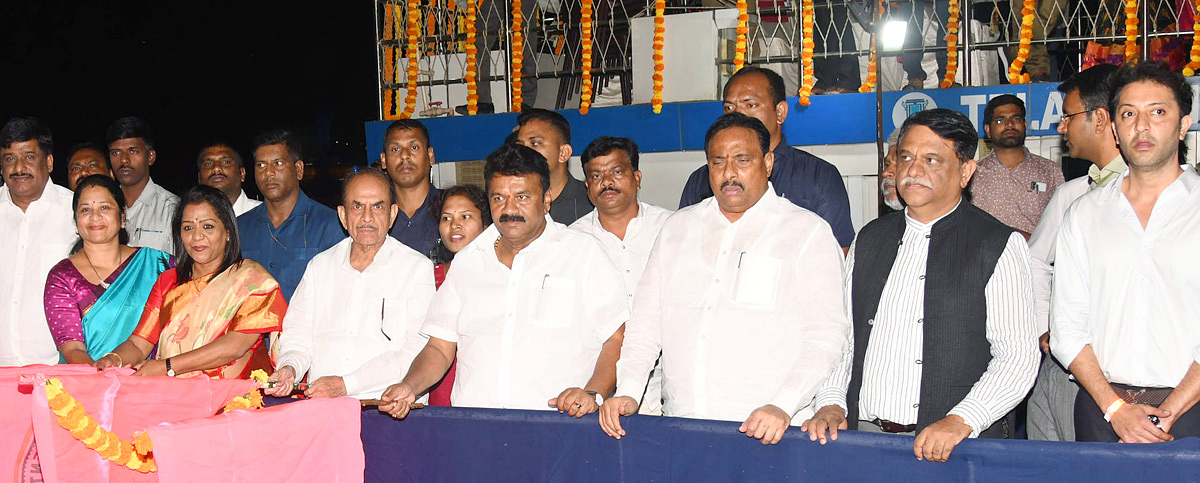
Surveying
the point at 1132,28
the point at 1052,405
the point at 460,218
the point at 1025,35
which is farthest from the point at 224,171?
the point at 1132,28

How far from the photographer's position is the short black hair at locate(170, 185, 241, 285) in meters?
3.34

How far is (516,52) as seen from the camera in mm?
7359

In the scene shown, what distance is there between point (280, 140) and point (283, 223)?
417mm

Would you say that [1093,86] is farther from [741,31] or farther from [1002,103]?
[741,31]

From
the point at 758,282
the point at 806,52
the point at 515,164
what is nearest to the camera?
the point at 758,282

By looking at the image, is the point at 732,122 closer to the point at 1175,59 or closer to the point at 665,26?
the point at 665,26

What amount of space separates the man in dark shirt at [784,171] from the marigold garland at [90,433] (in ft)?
6.47

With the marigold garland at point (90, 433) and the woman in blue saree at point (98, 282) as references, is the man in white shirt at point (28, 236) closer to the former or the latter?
the woman in blue saree at point (98, 282)

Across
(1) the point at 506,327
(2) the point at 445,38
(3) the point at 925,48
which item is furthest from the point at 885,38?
(1) the point at 506,327

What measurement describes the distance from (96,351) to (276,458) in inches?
56.4

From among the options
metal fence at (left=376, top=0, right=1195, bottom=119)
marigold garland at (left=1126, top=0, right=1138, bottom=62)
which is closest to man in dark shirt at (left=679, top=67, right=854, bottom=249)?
metal fence at (left=376, top=0, right=1195, bottom=119)

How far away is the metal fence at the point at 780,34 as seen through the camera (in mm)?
6258

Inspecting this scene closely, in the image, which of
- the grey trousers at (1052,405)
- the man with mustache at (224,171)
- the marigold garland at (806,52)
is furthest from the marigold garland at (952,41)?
the man with mustache at (224,171)

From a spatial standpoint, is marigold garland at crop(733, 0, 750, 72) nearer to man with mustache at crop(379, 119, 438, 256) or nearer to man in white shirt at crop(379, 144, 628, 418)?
man with mustache at crop(379, 119, 438, 256)
